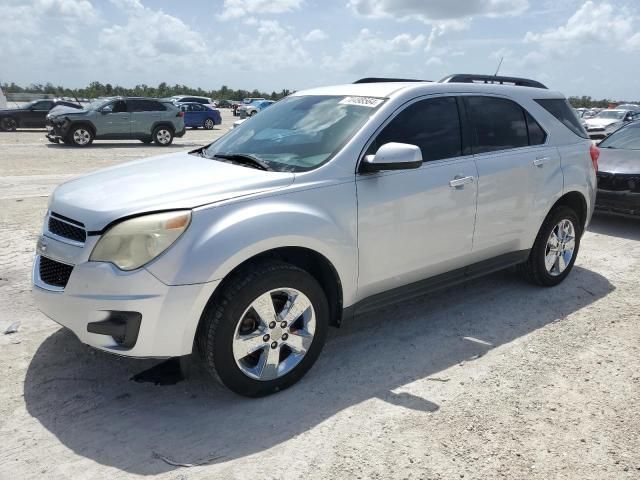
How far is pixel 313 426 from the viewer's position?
304 cm

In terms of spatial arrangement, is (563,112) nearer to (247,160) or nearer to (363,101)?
(363,101)

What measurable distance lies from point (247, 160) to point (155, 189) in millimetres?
701

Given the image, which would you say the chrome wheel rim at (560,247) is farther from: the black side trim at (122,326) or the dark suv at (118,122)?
the dark suv at (118,122)

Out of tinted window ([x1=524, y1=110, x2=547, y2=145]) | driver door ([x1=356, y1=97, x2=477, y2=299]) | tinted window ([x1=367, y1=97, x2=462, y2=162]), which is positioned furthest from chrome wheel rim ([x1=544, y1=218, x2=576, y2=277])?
tinted window ([x1=367, y1=97, x2=462, y2=162])

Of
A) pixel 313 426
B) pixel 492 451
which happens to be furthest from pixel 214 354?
pixel 492 451

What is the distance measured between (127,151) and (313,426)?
15933mm

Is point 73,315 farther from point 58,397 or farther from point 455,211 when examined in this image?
point 455,211

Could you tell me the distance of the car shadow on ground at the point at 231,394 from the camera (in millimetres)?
2881

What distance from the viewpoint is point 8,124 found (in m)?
23.7

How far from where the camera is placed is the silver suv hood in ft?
9.77

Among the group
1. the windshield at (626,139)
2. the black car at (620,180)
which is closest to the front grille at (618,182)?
the black car at (620,180)

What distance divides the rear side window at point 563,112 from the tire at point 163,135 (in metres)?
16.5

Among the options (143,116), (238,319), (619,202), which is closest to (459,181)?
(238,319)

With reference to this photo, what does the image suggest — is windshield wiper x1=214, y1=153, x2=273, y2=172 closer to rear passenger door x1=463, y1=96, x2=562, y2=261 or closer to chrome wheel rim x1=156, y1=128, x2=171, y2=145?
rear passenger door x1=463, y1=96, x2=562, y2=261
